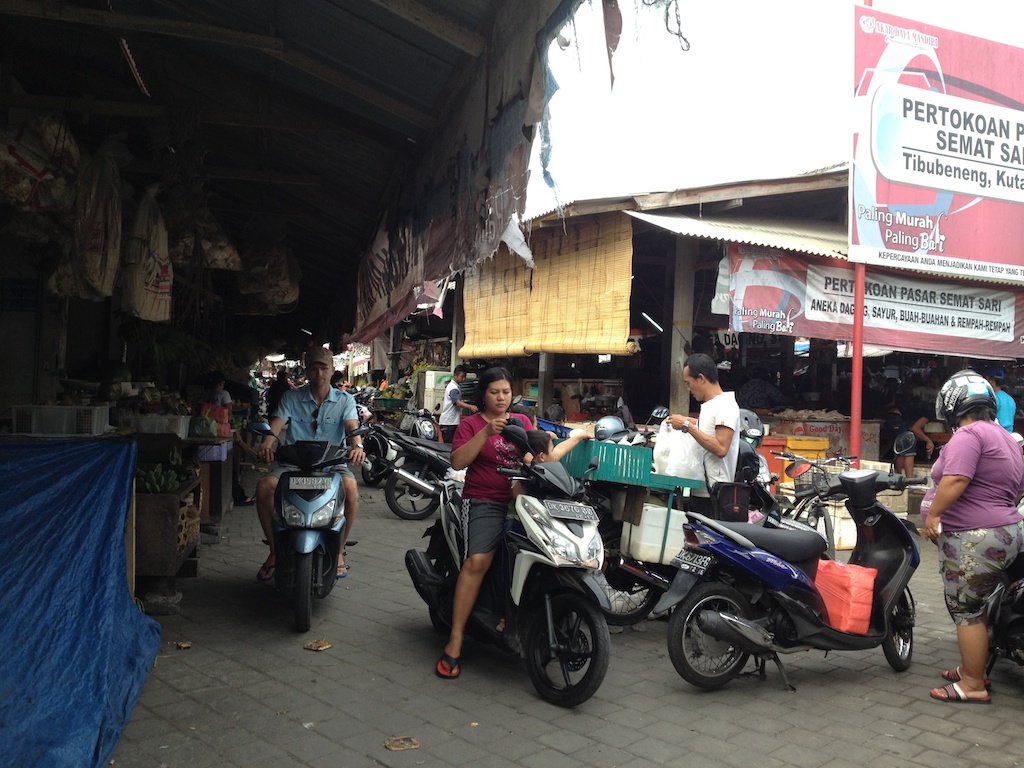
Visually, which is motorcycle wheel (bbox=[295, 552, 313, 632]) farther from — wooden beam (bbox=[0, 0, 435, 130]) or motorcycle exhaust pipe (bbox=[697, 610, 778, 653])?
wooden beam (bbox=[0, 0, 435, 130])

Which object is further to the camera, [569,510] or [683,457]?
[683,457]

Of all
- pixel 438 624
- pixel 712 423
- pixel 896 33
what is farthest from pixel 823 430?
pixel 438 624

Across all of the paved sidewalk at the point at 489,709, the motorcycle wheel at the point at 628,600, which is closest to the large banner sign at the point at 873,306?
the motorcycle wheel at the point at 628,600

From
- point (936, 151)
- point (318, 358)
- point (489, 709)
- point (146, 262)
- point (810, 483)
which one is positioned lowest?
point (489, 709)

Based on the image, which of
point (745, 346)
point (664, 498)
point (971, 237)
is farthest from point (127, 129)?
point (745, 346)

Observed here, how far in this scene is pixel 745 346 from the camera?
14.6m

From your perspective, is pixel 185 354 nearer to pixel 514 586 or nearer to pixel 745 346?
pixel 514 586

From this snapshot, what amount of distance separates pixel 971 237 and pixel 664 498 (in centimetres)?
692

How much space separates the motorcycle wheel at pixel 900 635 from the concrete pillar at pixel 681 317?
5336mm

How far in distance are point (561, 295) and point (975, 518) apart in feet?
22.4

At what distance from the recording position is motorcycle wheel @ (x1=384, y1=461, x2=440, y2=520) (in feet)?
33.5

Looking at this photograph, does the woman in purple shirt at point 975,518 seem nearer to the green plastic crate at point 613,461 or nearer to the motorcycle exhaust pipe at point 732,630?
the motorcycle exhaust pipe at point 732,630

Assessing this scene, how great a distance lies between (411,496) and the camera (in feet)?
34.3

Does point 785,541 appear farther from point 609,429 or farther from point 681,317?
point 681,317
